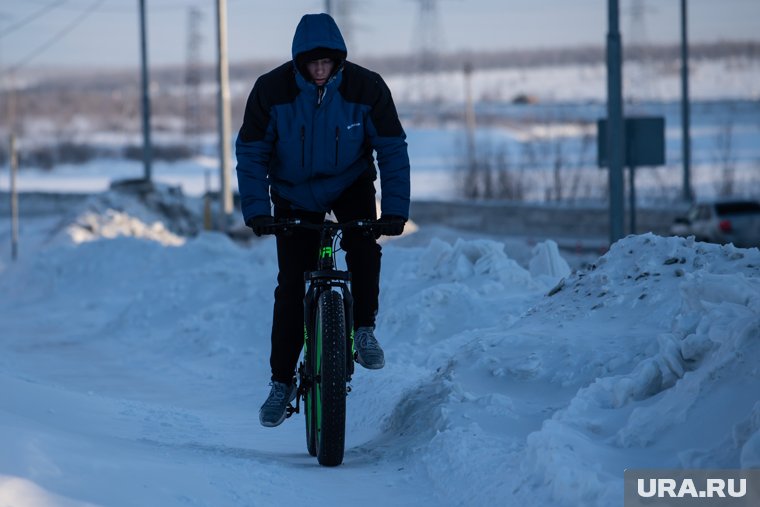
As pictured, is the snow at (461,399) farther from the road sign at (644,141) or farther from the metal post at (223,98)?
the metal post at (223,98)

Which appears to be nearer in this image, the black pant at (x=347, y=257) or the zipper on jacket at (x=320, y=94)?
the zipper on jacket at (x=320, y=94)

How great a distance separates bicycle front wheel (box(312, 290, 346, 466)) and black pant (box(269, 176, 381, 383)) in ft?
0.95

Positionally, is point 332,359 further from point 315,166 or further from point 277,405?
point 315,166

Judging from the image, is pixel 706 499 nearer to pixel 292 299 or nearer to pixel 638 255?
pixel 292 299

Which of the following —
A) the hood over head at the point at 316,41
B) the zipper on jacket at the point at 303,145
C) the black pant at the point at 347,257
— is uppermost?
the hood over head at the point at 316,41

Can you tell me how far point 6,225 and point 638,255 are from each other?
118 feet

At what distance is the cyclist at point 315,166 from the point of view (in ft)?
20.0

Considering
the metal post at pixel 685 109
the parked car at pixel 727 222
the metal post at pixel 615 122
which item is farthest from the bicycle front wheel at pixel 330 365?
the metal post at pixel 685 109

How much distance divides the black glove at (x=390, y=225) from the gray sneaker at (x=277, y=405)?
909 mm

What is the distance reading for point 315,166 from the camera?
6215mm

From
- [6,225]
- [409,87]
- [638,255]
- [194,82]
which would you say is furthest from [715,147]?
[638,255]

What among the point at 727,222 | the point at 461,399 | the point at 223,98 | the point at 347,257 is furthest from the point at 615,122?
the point at 727,222

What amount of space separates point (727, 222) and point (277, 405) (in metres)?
24.4

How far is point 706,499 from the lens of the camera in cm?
464
